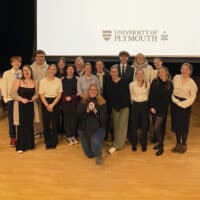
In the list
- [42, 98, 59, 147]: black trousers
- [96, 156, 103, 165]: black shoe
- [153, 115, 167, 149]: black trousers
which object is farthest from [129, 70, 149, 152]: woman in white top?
[42, 98, 59, 147]: black trousers

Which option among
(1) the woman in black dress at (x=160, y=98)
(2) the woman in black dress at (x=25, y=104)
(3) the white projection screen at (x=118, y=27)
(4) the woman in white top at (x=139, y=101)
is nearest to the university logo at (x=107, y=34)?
(3) the white projection screen at (x=118, y=27)

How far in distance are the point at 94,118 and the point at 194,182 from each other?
4.54 feet

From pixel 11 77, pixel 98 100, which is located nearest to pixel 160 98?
pixel 98 100

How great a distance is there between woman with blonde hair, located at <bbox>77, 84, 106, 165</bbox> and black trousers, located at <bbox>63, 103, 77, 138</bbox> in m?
0.40

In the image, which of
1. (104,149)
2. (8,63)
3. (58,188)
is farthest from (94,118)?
(8,63)

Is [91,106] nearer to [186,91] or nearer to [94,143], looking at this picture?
[94,143]

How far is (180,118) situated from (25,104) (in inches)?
76.4

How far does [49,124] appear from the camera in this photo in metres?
5.35

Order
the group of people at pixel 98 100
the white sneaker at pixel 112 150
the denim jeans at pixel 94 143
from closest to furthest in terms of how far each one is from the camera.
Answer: the denim jeans at pixel 94 143, the group of people at pixel 98 100, the white sneaker at pixel 112 150

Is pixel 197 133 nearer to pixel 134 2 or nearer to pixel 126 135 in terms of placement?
pixel 126 135

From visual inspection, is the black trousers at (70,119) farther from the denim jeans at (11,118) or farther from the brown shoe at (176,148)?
the brown shoe at (176,148)

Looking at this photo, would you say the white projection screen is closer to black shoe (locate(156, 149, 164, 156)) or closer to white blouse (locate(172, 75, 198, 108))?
white blouse (locate(172, 75, 198, 108))

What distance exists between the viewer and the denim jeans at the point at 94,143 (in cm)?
484

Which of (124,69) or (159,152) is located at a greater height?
(124,69)
